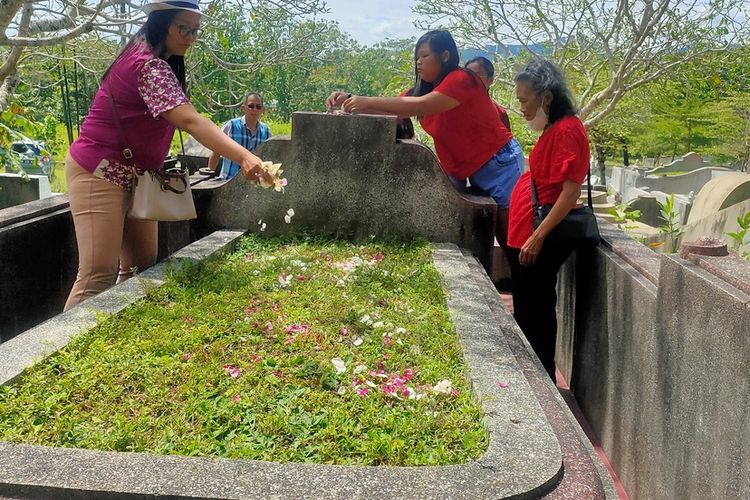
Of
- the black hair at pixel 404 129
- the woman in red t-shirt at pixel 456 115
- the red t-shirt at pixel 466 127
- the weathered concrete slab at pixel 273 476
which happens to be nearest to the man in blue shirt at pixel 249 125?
the woman in red t-shirt at pixel 456 115

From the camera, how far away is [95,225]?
334cm

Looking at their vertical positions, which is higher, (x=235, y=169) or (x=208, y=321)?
(x=235, y=169)

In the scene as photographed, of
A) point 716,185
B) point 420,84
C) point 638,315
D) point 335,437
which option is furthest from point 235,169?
point 716,185

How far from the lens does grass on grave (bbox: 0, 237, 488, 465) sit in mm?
1949

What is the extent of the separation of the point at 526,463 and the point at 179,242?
3.85 metres

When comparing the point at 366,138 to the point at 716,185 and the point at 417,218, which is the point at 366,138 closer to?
the point at 417,218

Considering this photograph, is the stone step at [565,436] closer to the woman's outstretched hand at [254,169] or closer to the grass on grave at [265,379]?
the grass on grave at [265,379]

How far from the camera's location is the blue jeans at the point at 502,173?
475 centimetres

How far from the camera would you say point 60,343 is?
8.39ft

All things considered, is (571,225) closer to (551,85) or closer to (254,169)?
(551,85)

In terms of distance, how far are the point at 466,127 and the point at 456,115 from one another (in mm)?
118

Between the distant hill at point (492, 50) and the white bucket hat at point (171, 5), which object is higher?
the distant hill at point (492, 50)

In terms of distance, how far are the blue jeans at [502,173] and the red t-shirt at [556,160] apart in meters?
1.10

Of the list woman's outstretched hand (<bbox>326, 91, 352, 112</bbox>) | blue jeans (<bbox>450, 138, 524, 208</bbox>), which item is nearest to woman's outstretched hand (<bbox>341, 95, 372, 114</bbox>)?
woman's outstretched hand (<bbox>326, 91, 352, 112</bbox>)
